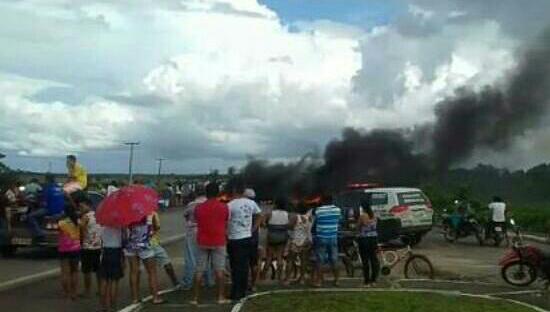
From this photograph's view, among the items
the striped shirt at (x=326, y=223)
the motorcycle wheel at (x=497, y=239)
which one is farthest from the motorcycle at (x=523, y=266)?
the motorcycle wheel at (x=497, y=239)

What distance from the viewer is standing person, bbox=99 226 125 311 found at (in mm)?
11656

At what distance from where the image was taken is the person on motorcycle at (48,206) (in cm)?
1822

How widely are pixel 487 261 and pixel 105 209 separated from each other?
12243 mm

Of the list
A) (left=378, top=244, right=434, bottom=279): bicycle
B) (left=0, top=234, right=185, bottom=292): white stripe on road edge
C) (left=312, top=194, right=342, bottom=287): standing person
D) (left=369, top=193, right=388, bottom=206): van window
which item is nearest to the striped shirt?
(left=312, top=194, right=342, bottom=287): standing person

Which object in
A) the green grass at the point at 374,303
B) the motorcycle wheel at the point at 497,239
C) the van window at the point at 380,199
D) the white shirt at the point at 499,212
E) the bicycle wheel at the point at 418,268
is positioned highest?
the van window at the point at 380,199

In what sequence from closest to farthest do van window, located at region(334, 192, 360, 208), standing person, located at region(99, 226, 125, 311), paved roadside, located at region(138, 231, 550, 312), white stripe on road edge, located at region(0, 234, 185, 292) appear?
standing person, located at region(99, 226, 125, 311)
paved roadside, located at region(138, 231, 550, 312)
white stripe on road edge, located at region(0, 234, 185, 292)
van window, located at region(334, 192, 360, 208)

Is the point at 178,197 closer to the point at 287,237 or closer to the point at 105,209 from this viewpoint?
the point at 287,237

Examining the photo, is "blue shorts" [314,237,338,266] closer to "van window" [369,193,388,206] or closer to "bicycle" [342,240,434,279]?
"bicycle" [342,240,434,279]

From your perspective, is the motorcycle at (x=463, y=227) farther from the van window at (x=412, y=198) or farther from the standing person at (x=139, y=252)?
the standing person at (x=139, y=252)

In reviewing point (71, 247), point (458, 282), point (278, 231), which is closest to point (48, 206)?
point (71, 247)

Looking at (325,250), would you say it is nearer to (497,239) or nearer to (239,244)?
(239,244)

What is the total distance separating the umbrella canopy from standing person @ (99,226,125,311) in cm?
18

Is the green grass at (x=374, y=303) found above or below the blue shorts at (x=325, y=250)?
below

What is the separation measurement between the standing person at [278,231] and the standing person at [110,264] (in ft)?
12.6
